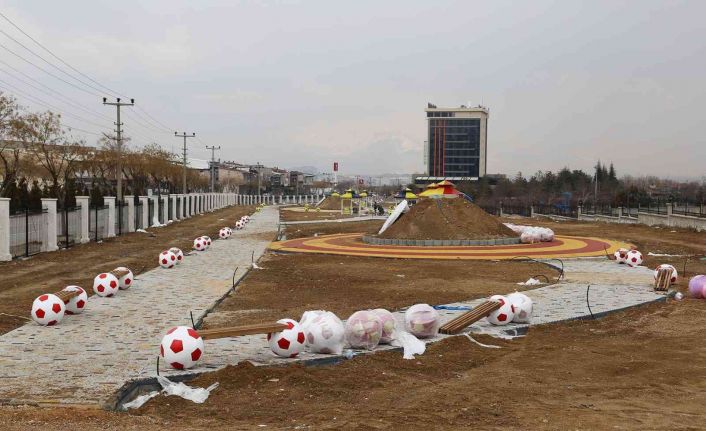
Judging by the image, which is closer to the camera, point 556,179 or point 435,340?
point 435,340

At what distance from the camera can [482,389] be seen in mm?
7363

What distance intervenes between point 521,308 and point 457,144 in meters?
146

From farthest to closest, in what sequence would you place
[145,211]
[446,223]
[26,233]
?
1. [145,211]
2. [446,223]
3. [26,233]

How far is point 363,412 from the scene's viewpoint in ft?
21.4

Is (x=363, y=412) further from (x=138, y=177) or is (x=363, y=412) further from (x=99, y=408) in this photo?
(x=138, y=177)

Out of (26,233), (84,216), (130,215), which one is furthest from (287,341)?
(130,215)

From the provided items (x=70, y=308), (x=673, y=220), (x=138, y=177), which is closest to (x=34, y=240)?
(x=70, y=308)

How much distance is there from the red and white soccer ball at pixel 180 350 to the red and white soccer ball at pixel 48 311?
13.2 feet

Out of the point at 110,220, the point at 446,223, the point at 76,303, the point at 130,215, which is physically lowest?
the point at 76,303

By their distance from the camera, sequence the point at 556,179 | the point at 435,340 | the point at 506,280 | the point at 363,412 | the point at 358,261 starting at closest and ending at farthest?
the point at 363,412 < the point at 435,340 < the point at 506,280 < the point at 358,261 < the point at 556,179

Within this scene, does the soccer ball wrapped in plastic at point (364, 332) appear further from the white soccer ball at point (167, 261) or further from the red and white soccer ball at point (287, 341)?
the white soccer ball at point (167, 261)

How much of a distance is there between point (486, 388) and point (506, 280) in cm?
1024

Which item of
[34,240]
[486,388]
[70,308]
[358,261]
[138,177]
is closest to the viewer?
[486,388]

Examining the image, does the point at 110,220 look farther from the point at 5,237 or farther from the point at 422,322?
the point at 422,322
